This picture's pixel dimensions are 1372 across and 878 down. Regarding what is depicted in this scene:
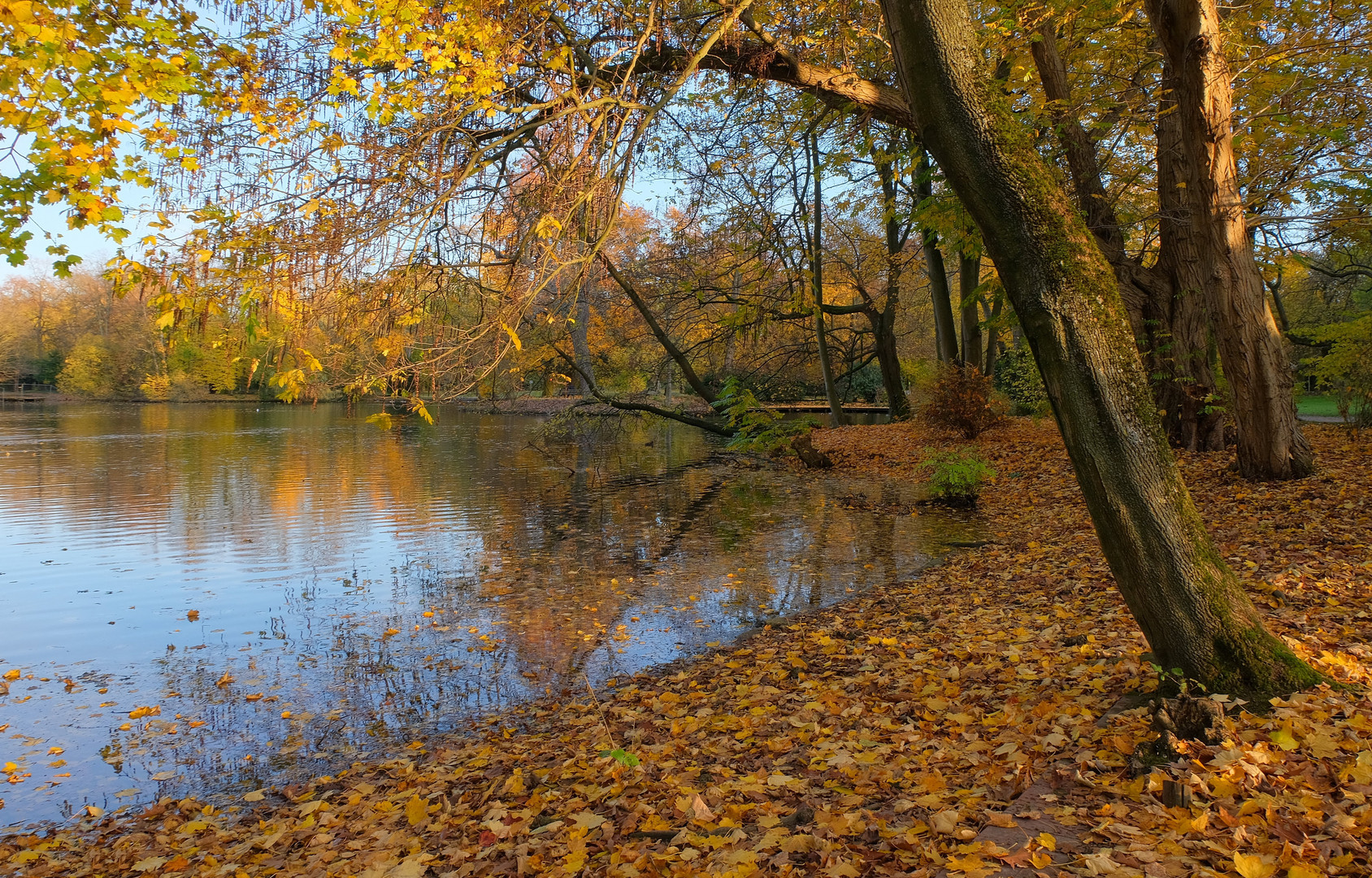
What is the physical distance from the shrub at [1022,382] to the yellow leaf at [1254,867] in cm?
1135

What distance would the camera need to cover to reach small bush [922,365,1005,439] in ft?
55.0

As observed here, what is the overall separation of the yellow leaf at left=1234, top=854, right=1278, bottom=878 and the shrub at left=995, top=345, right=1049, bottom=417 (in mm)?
11351

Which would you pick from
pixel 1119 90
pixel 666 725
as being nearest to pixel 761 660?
pixel 666 725

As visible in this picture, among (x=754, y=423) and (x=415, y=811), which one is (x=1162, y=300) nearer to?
(x=754, y=423)

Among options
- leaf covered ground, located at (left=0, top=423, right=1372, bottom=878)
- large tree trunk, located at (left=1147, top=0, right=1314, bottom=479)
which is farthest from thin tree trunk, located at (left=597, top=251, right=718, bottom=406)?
leaf covered ground, located at (left=0, top=423, right=1372, bottom=878)

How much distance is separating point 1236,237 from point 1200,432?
3.94 m

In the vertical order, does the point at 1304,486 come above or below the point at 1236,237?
below

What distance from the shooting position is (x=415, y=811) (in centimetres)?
388

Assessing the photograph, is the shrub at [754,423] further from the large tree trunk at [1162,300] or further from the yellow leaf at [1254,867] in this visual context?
the yellow leaf at [1254,867]

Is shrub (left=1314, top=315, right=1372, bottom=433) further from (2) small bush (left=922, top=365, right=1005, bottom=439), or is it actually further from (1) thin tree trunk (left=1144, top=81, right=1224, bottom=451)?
(2) small bush (left=922, top=365, right=1005, bottom=439)

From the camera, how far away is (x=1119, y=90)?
36.4 ft

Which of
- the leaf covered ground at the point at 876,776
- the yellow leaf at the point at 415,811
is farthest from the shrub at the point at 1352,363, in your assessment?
the yellow leaf at the point at 415,811

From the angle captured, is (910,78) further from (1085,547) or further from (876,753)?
(1085,547)

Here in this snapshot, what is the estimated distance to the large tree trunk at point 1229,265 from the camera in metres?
7.48
